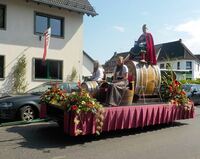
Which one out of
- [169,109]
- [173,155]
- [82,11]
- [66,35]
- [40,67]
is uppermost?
[82,11]

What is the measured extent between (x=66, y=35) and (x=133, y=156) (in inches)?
616

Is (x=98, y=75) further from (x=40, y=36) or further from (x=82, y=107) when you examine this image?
(x=40, y=36)

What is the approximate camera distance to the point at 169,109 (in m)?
10.7

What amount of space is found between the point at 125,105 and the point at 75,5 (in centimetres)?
1324

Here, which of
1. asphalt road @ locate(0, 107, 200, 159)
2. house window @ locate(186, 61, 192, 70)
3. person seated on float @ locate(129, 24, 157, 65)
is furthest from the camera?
house window @ locate(186, 61, 192, 70)

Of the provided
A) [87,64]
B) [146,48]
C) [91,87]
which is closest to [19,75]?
[146,48]

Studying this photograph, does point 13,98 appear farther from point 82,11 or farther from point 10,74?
point 82,11

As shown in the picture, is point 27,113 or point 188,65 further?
point 188,65

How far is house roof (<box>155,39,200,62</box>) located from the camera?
69.1 meters

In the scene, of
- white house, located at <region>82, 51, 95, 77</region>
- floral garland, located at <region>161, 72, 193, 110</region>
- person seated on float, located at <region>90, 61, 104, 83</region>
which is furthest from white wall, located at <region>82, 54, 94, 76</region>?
person seated on float, located at <region>90, 61, 104, 83</region>

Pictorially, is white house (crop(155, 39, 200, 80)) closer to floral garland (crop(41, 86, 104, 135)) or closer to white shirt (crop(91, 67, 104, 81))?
white shirt (crop(91, 67, 104, 81))

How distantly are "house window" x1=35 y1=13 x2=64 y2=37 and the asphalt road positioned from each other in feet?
36.7

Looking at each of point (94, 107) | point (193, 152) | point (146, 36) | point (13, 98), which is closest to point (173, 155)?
point (193, 152)

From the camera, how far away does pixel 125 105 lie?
9625 millimetres
